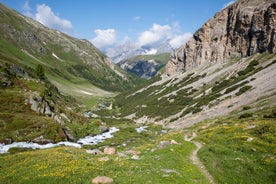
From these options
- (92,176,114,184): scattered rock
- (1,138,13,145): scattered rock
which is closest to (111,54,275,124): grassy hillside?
(1,138,13,145): scattered rock

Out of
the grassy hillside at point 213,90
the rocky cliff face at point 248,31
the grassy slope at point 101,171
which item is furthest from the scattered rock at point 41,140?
the rocky cliff face at point 248,31

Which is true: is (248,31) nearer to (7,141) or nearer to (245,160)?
(245,160)

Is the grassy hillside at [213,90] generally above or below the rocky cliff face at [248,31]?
below

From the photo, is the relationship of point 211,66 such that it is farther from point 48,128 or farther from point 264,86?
point 48,128

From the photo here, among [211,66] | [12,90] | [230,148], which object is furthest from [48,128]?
[211,66]

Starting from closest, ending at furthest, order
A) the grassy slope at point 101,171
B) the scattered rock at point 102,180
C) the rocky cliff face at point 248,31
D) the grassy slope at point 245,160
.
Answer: the scattered rock at point 102,180 < the grassy slope at point 101,171 < the grassy slope at point 245,160 < the rocky cliff face at point 248,31

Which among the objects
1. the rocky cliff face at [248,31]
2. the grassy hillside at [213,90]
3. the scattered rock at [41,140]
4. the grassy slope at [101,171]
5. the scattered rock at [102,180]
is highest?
the rocky cliff face at [248,31]

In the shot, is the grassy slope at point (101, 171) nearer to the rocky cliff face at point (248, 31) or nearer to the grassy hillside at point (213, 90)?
the grassy hillside at point (213, 90)

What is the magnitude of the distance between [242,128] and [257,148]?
1782cm

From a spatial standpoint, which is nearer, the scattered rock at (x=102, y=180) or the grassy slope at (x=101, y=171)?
the scattered rock at (x=102, y=180)

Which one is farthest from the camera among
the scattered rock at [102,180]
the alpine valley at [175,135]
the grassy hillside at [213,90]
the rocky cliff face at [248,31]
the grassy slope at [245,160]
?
the rocky cliff face at [248,31]

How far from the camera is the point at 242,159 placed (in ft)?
89.0

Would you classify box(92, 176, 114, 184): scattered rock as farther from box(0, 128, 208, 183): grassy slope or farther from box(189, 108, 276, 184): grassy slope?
box(189, 108, 276, 184): grassy slope

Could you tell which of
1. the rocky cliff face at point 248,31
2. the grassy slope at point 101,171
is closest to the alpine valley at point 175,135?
the grassy slope at point 101,171
